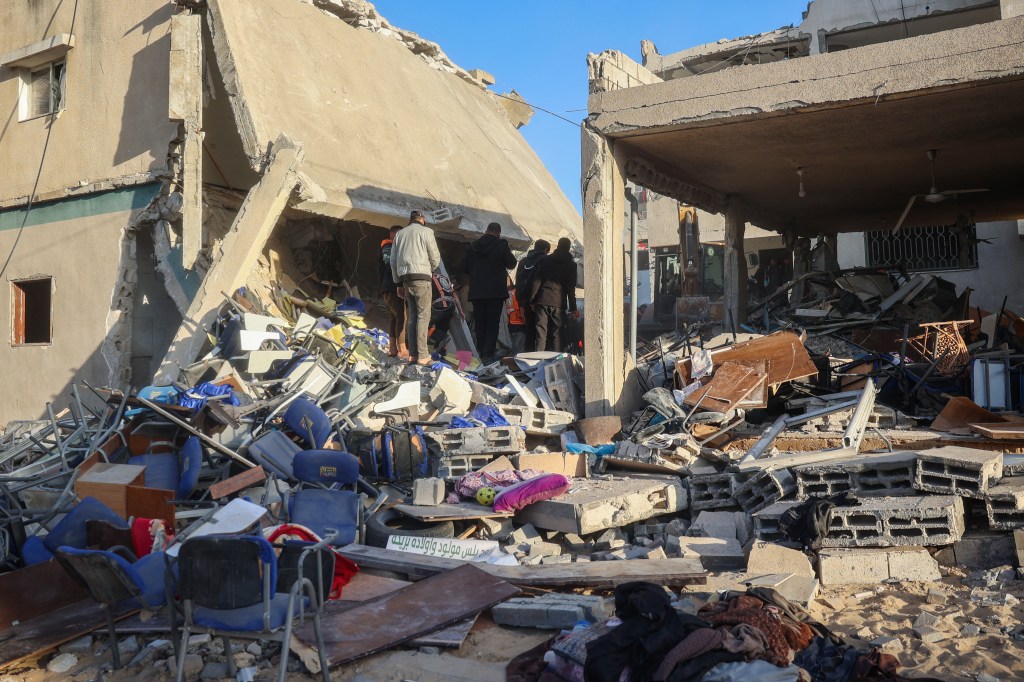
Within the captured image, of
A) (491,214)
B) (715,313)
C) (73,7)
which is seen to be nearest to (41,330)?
(73,7)

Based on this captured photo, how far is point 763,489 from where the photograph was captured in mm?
6523

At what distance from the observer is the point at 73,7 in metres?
13.8

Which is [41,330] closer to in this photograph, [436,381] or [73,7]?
[73,7]

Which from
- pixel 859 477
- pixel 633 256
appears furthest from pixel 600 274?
pixel 859 477

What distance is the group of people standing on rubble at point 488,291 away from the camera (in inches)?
412

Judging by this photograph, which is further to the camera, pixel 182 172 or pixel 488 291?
pixel 182 172

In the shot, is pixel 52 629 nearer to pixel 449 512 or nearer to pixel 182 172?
pixel 449 512

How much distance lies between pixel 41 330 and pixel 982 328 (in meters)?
14.4

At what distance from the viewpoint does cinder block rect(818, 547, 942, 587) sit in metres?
5.43

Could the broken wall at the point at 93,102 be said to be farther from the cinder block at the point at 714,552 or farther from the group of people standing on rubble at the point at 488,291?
the cinder block at the point at 714,552

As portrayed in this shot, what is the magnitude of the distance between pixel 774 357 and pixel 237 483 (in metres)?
5.31

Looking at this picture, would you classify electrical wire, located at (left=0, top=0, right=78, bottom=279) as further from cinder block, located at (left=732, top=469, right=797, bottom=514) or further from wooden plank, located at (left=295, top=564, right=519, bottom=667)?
cinder block, located at (left=732, top=469, right=797, bottom=514)

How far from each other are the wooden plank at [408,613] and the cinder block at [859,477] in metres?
2.51

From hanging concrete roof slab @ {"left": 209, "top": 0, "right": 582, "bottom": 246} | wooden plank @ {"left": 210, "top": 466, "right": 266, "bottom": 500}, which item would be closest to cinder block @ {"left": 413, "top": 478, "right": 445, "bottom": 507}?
wooden plank @ {"left": 210, "top": 466, "right": 266, "bottom": 500}
